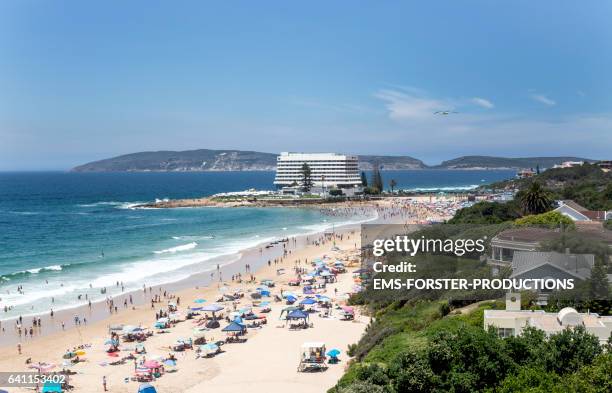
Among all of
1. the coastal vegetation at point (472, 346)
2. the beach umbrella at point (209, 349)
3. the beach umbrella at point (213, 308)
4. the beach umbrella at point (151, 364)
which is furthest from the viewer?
the beach umbrella at point (213, 308)

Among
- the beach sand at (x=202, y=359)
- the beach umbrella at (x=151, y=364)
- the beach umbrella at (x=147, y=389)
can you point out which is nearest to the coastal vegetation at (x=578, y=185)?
the beach sand at (x=202, y=359)

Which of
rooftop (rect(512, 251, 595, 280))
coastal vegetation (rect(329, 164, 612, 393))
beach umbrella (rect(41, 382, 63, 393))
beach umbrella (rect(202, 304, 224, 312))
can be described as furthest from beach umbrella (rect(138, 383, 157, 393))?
rooftop (rect(512, 251, 595, 280))

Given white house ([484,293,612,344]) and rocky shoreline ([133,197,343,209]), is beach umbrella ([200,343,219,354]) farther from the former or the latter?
rocky shoreline ([133,197,343,209])

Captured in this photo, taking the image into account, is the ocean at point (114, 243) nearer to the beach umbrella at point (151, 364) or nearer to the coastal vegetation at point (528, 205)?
the beach umbrella at point (151, 364)

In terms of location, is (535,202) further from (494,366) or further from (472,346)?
(494,366)

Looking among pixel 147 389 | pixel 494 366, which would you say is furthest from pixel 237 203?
pixel 494 366

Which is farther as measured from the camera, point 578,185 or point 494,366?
point 578,185

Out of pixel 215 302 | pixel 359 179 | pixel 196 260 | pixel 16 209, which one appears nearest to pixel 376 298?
pixel 215 302
